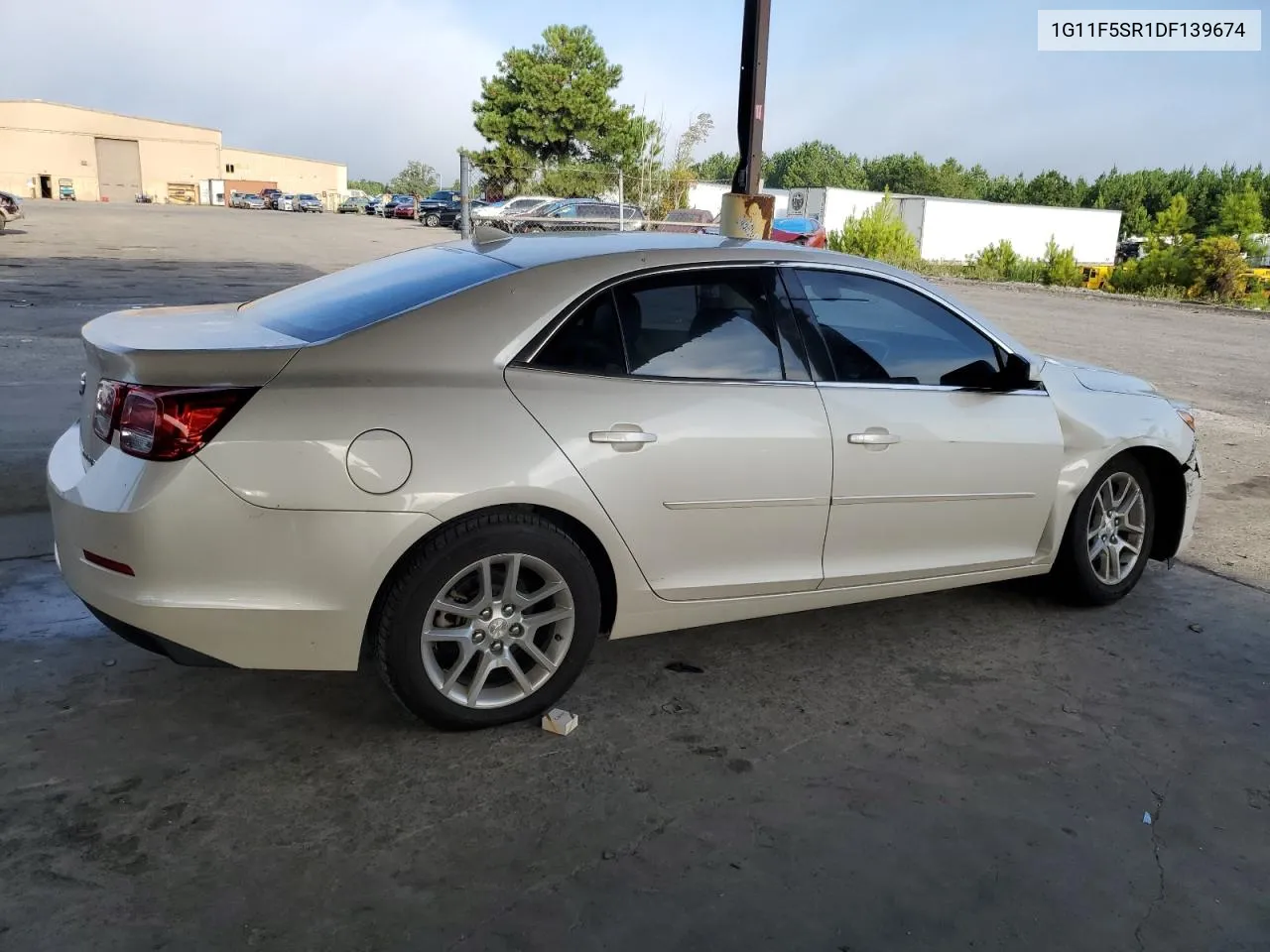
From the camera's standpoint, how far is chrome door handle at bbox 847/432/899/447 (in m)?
3.60

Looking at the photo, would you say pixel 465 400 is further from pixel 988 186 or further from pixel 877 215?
pixel 988 186

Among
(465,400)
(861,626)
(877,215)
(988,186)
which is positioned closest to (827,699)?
(861,626)

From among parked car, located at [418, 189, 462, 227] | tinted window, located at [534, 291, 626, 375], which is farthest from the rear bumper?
parked car, located at [418, 189, 462, 227]

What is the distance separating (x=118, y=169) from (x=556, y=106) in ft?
183

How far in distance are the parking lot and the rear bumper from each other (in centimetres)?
43

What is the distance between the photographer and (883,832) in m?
2.79

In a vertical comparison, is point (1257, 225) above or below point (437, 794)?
above

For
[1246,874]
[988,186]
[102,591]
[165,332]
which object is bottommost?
[1246,874]

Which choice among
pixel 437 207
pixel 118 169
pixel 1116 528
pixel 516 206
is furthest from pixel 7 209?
pixel 118 169

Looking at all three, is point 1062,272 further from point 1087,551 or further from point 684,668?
point 684,668

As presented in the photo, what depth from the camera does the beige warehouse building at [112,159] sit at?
81062 mm

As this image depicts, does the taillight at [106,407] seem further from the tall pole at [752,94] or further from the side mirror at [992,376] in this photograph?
the tall pole at [752,94]

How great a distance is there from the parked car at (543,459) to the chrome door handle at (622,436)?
11 millimetres

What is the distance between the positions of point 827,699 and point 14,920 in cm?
→ 250
